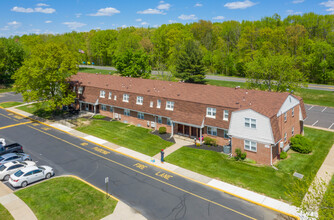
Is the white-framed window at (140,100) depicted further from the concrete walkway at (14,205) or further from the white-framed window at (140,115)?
the concrete walkway at (14,205)

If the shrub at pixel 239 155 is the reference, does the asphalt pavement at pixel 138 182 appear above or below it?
below

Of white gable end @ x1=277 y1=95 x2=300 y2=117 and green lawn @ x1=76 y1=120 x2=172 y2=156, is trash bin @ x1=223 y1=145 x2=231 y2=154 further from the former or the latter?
green lawn @ x1=76 y1=120 x2=172 y2=156

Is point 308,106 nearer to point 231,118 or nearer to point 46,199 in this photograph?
point 231,118

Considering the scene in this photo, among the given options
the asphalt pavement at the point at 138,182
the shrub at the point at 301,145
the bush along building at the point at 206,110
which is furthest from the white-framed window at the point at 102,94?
the shrub at the point at 301,145

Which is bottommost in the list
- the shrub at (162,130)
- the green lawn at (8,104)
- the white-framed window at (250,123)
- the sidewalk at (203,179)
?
the sidewalk at (203,179)

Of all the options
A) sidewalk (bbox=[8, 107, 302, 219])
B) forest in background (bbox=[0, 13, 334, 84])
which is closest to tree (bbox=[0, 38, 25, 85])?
forest in background (bbox=[0, 13, 334, 84])

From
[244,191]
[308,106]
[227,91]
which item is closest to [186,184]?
[244,191]

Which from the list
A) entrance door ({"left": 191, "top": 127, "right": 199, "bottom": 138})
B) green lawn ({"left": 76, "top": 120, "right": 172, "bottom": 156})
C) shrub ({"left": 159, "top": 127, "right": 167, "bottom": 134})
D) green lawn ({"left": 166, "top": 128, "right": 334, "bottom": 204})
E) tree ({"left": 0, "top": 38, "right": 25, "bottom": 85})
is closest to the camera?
green lawn ({"left": 166, "top": 128, "right": 334, "bottom": 204})
